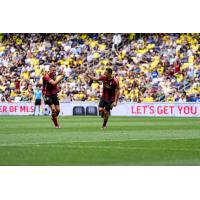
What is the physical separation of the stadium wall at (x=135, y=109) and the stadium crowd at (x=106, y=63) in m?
1.16

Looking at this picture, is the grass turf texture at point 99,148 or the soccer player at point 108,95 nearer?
the grass turf texture at point 99,148

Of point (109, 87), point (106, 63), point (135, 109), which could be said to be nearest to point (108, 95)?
point (109, 87)

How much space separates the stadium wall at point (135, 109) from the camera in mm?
40219

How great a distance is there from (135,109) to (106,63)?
4.60 metres

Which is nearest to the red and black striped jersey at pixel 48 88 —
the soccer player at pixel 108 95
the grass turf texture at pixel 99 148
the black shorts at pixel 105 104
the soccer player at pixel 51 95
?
the soccer player at pixel 51 95

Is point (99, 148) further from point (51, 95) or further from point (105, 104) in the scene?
point (51, 95)

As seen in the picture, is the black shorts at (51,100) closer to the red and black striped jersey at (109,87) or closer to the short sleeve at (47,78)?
the short sleeve at (47,78)

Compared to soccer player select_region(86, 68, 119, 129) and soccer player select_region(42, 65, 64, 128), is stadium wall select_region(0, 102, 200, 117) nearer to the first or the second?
soccer player select_region(86, 68, 119, 129)

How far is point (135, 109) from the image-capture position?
41562 millimetres

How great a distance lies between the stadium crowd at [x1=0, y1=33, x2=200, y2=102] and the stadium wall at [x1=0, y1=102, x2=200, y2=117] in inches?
45.8

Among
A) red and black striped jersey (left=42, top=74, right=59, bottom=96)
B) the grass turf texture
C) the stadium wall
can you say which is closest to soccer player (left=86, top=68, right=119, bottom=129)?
red and black striped jersey (left=42, top=74, right=59, bottom=96)

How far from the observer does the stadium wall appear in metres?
40.2

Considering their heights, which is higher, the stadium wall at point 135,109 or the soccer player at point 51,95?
the soccer player at point 51,95

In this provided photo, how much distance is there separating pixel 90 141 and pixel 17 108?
2527 cm
